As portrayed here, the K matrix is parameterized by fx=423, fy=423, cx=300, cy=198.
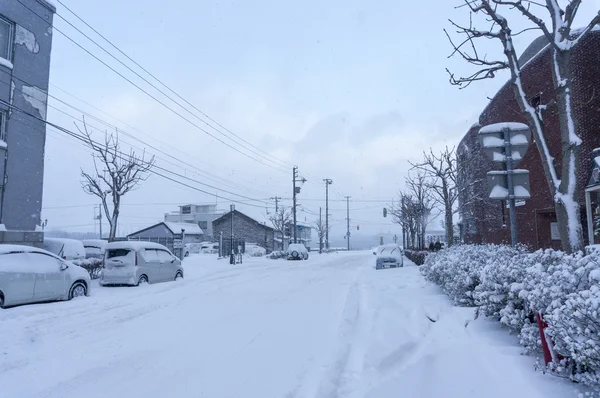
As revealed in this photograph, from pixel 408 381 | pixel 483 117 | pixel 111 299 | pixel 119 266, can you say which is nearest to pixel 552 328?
pixel 408 381

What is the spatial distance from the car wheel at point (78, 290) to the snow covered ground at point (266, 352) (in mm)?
1436

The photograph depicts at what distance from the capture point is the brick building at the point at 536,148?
1628 cm

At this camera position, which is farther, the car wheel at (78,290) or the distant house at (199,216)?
the distant house at (199,216)

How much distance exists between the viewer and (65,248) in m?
17.1

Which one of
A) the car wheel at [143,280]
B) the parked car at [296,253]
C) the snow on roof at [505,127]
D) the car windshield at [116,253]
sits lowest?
the car wheel at [143,280]

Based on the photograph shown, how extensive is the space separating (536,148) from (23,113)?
22.1m

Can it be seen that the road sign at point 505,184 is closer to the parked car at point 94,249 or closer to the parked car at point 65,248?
the parked car at point 65,248

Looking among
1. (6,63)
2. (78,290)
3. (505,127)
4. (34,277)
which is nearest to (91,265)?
(78,290)

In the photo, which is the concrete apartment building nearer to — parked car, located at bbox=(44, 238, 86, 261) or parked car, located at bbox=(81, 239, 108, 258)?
parked car, located at bbox=(44, 238, 86, 261)

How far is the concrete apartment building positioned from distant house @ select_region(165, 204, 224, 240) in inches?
2182

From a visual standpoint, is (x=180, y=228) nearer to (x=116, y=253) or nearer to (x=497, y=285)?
(x=116, y=253)

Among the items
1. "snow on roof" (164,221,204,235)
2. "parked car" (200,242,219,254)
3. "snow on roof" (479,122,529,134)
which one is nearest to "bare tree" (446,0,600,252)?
"snow on roof" (479,122,529,134)

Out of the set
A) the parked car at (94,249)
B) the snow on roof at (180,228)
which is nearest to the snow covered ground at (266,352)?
the parked car at (94,249)

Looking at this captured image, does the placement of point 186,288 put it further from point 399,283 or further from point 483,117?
point 483,117
